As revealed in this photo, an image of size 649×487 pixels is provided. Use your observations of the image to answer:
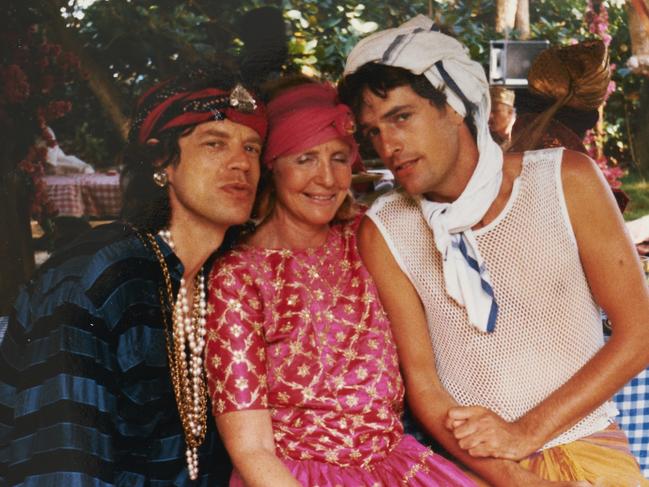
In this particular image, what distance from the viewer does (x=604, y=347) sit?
7.38 feet

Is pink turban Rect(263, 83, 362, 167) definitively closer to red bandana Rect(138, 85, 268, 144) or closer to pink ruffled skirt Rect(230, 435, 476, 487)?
red bandana Rect(138, 85, 268, 144)

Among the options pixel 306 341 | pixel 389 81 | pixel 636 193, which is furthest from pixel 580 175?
pixel 636 193

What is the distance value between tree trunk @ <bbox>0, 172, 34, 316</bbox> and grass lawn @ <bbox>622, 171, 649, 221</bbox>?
137 inches

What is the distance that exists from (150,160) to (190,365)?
1.96 ft

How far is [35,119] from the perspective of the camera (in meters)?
1.99

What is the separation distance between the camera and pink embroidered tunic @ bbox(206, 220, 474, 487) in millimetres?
2070

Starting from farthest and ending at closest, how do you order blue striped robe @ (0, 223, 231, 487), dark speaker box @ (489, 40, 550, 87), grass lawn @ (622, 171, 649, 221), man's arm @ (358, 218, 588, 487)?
grass lawn @ (622, 171, 649, 221) < dark speaker box @ (489, 40, 550, 87) < man's arm @ (358, 218, 588, 487) < blue striped robe @ (0, 223, 231, 487)

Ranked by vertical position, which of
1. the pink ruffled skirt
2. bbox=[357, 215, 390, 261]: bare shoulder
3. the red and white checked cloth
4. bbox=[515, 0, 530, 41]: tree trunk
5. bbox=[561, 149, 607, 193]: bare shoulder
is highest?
bbox=[515, 0, 530, 41]: tree trunk

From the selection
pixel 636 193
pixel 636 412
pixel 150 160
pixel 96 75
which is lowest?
pixel 636 412

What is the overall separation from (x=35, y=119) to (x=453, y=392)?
4.91ft

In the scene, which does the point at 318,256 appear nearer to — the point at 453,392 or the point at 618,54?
the point at 453,392

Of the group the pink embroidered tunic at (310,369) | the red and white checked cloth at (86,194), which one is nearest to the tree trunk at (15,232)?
the red and white checked cloth at (86,194)

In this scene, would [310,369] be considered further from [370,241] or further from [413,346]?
[370,241]

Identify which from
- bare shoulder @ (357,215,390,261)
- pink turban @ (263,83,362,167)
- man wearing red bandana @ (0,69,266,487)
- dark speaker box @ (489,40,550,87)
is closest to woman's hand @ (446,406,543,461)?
bare shoulder @ (357,215,390,261)
